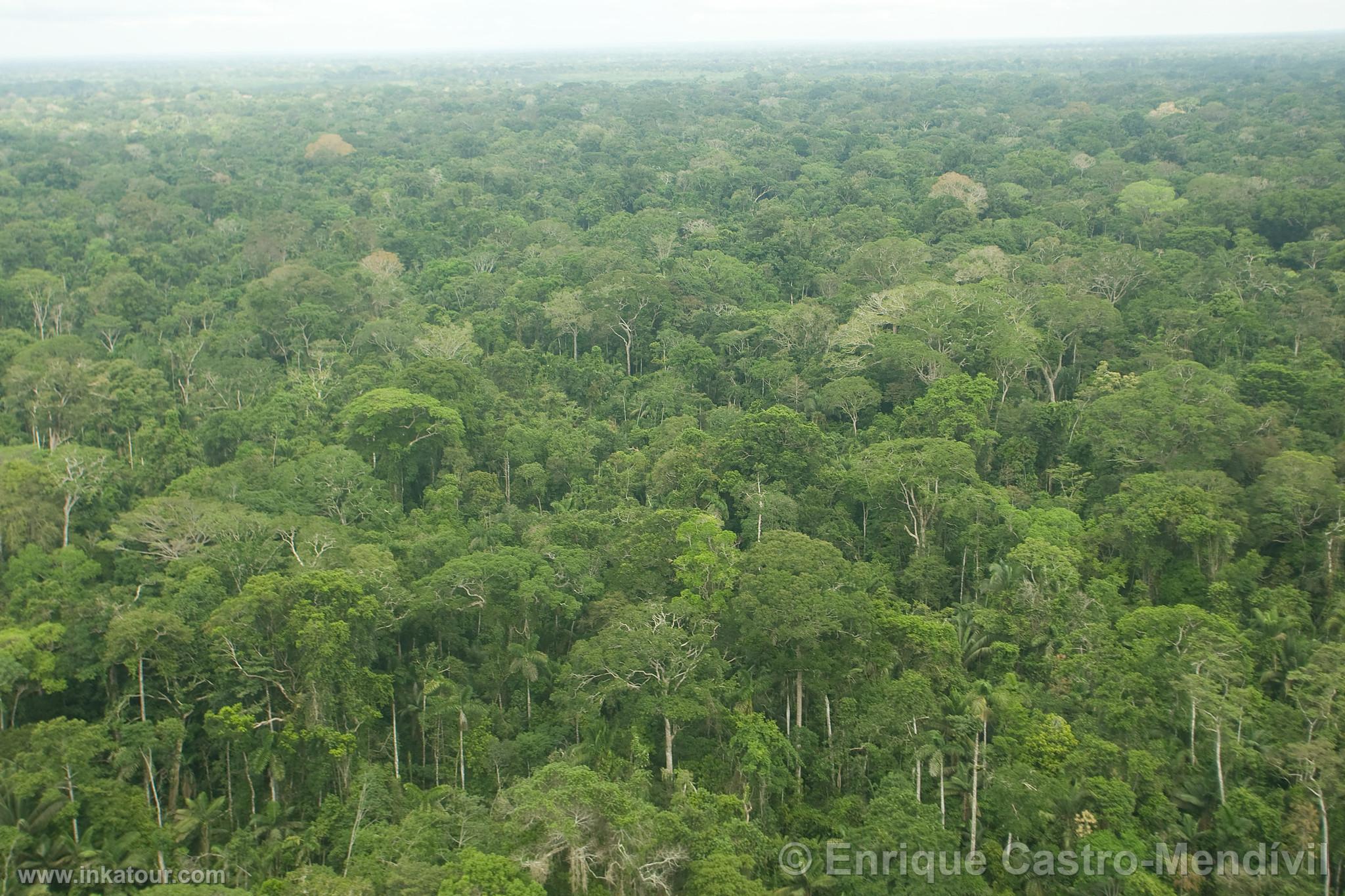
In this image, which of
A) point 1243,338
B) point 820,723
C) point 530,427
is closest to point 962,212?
point 1243,338

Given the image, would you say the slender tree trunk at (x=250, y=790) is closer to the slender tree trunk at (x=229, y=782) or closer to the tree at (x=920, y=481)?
the slender tree trunk at (x=229, y=782)

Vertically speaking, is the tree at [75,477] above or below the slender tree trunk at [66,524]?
above

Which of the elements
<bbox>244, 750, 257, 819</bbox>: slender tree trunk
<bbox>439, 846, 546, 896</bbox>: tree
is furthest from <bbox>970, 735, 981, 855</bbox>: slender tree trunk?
<bbox>244, 750, 257, 819</bbox>: slender tree trunk

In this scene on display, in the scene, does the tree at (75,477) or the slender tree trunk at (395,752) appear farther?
the tree at (75,477)

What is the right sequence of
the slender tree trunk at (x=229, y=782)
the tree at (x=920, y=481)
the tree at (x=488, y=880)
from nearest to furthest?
the tree at (x=488, y=880), the slender tree trunk at (x=229, y=782), the tree at (x=920, y=481)

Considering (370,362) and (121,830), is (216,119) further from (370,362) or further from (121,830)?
(121,830)

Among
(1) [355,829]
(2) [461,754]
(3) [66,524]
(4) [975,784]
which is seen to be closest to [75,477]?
(3) [66,524]

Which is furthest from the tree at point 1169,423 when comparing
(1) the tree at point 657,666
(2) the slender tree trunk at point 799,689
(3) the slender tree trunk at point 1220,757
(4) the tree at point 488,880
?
(4) the tree at point 488,880

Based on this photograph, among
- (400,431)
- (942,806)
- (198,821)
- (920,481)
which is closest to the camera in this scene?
(942,806)

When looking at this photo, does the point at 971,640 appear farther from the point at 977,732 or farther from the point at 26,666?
the point at 26,666
